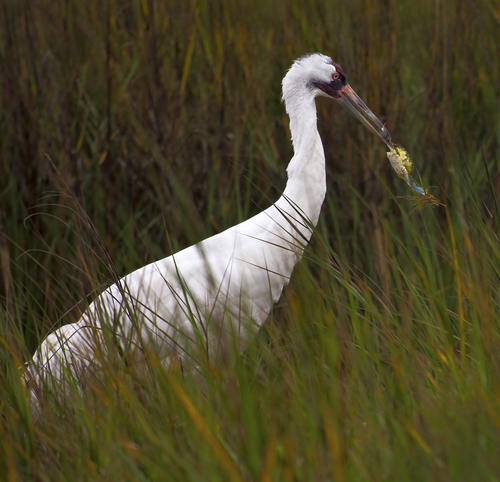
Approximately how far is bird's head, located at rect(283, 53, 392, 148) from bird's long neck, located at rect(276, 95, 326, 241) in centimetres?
9

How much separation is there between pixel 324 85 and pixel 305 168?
0.38 metres

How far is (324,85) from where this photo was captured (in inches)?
134

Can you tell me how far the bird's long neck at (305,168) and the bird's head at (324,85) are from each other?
0.09 meters

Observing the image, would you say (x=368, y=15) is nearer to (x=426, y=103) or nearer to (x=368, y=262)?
(x=426, y=103)

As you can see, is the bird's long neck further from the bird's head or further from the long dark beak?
the long dark beak

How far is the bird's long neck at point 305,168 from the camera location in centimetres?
317

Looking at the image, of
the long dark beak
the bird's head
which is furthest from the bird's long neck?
A: the long dark beak

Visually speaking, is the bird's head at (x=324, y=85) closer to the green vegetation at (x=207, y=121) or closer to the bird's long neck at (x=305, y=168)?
the bird's long neck at (x=305, y=168)

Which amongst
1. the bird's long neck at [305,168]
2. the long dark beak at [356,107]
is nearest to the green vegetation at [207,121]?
the bird's long neck at [305,168]

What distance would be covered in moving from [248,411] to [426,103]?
104 inches

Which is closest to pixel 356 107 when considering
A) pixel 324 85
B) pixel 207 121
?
pixel 324 85

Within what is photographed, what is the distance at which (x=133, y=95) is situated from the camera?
420 centimetres

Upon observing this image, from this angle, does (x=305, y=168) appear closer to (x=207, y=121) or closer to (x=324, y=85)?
(x=324, y=85)

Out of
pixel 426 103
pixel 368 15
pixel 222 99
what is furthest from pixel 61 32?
pixel 426 103
